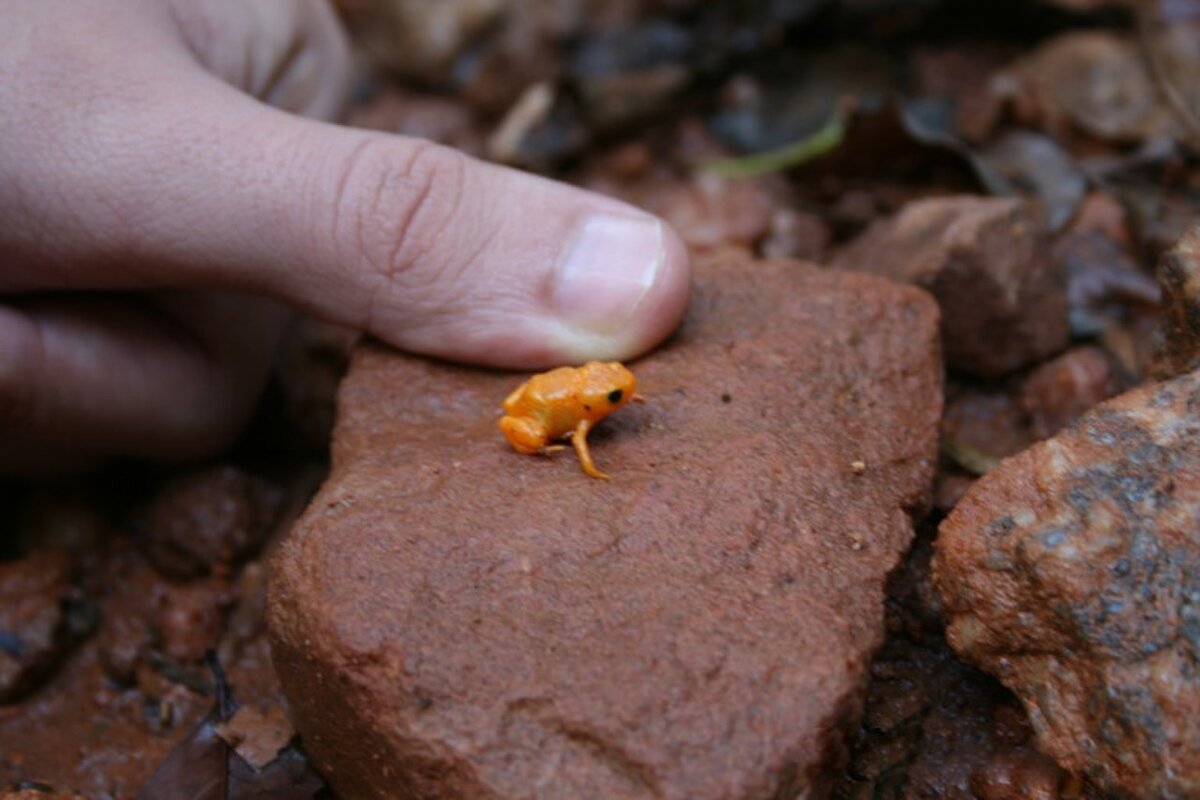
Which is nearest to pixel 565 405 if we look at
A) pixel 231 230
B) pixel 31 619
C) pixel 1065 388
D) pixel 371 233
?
pixel 371 233

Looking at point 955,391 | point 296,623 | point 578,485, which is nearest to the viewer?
point 296,623

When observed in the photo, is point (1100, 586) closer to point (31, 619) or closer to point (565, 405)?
point (565, 405)

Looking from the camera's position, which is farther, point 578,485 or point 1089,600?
point 578,485

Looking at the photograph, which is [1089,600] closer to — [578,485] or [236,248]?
[578,485]

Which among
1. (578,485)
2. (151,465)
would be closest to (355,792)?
(578,485)

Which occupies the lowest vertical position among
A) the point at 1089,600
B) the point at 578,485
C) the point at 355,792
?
the point at 355,792

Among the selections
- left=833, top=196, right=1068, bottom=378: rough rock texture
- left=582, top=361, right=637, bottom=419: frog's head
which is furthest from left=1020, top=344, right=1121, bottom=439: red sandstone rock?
left=582, top=361, right=637, bottom=419: frog's head
